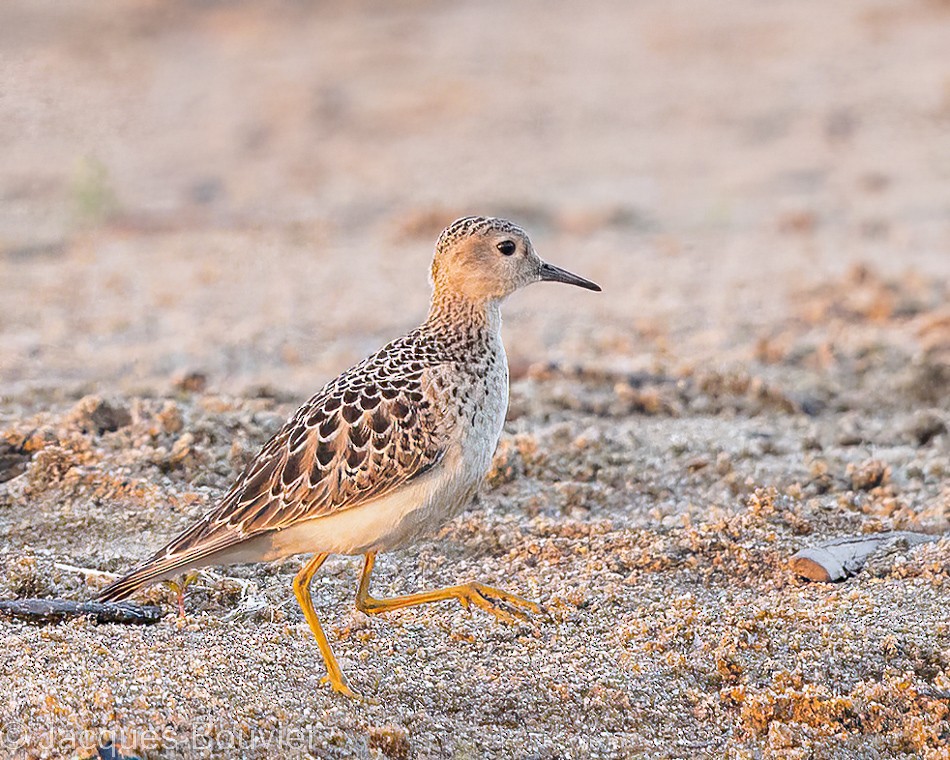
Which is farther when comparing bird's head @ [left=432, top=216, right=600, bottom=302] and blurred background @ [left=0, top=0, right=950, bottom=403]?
blurred background @ [left=0, top=0, right=950, bottom=403]

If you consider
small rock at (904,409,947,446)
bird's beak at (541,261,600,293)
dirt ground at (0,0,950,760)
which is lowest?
small rock at (904,409,947,446)

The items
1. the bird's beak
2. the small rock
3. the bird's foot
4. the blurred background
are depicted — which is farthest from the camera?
the blurred background

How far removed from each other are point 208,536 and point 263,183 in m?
7.90

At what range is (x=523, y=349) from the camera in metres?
7.84

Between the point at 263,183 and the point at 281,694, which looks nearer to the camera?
the point at 281,694

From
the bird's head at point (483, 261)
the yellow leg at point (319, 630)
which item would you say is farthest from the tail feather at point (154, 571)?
the bird's head at point (483, 261)

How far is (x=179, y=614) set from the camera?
438 cm

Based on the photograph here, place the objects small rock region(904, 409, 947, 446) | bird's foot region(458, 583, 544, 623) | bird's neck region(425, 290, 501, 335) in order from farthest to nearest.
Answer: small rock region(904, 409, 947, 446) < bird's neck region(425, 290, 501, 335) < bird's foot region(458, 583, 544, 623)

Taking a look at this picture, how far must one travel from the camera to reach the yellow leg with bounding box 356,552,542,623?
437 centimetres

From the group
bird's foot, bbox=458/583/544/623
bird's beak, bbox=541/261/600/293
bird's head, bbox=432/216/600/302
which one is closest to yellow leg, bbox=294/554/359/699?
bird's foot, bbox=458/583/544/623

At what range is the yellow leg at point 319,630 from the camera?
390cm

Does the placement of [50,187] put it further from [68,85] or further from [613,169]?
[613,169]

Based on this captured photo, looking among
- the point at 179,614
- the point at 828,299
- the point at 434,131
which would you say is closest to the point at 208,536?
the point at 179,614

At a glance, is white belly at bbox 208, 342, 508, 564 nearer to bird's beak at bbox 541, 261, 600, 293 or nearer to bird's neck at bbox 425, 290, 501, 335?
bird's neck at bbox 425, 290, 501, 335
